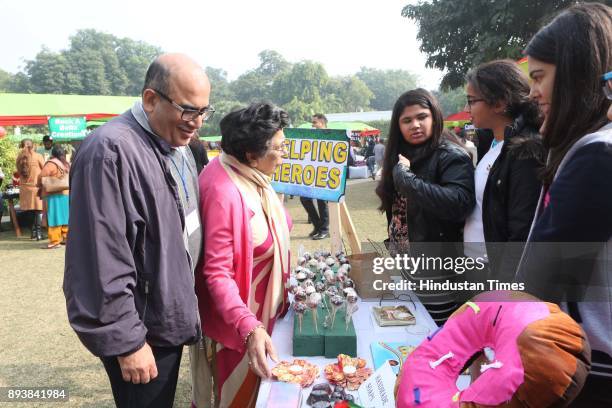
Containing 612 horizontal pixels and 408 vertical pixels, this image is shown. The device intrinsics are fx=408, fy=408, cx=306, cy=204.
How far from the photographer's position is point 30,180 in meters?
7.63

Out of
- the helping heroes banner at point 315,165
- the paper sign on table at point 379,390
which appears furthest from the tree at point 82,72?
the paper sign on table at point 379,390

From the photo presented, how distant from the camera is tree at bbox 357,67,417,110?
3900 inches

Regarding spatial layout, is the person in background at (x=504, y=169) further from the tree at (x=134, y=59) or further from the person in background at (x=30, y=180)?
the tree at (x=134, y=59)

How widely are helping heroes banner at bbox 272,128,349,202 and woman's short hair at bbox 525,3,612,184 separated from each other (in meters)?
1.68

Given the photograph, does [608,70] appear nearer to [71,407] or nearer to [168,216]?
[168,216]

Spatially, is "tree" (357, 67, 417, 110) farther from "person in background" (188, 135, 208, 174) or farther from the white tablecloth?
the white tablecloth

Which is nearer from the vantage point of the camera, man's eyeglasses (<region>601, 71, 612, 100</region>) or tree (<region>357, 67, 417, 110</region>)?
man's eyeglasses (<region>601, 71, 612, 100</region>)

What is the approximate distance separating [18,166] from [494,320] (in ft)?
28.8

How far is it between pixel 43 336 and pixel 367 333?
347 centimetres

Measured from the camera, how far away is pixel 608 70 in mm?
1018

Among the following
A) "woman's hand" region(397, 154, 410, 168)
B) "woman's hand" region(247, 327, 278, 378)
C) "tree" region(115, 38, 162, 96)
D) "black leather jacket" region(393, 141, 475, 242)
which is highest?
"tree" region(115, 38, 162, 96)

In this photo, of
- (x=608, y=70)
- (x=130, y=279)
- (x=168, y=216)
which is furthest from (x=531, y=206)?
(x=130, y=279)

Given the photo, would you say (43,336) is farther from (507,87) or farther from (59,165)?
(507,87)

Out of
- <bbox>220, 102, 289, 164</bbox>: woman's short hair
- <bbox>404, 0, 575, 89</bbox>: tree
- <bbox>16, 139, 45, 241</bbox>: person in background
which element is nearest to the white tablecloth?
<bbox>220, 102, 289, 164</bbox>: woman's short hair
